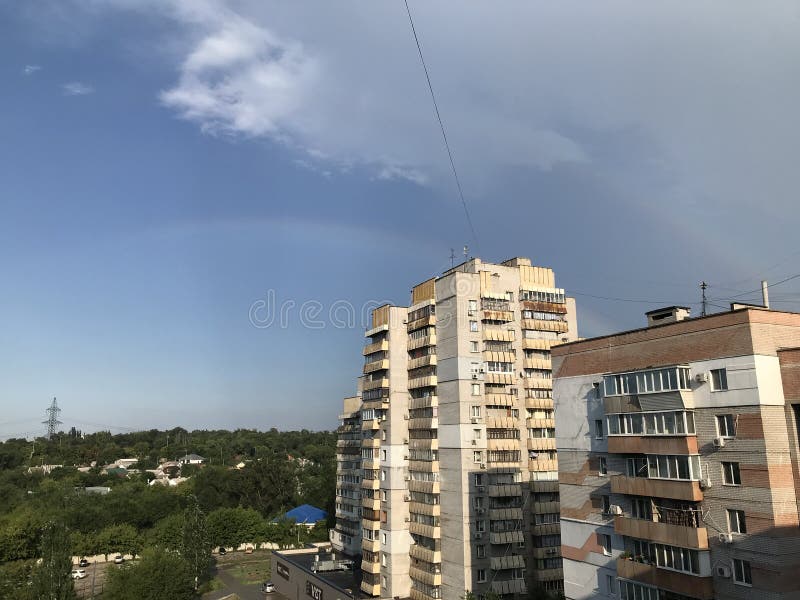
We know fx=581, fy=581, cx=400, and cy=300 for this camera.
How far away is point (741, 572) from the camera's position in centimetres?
2223

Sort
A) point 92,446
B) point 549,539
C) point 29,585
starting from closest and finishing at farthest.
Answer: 1. point 549,539
2. point 29,585
3. point 92,446

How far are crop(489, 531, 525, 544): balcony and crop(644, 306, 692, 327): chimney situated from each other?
22095mm

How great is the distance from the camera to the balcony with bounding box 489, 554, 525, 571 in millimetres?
42938

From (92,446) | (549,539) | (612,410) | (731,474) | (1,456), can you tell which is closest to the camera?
(731,474)

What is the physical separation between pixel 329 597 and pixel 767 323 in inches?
1733

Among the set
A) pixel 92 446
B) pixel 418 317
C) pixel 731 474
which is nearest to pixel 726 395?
pixel 731 474

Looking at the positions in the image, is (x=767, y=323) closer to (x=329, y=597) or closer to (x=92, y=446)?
(x=329, y=597)

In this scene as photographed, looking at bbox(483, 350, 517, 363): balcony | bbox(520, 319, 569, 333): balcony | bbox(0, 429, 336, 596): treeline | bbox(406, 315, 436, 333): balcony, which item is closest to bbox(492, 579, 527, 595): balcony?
bbox(483, 350, 517, 363): balcony

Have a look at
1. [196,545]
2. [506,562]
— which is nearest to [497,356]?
[506,562]

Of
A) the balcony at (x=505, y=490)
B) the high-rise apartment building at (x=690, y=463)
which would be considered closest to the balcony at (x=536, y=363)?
the balcony at (x=505, y=490)

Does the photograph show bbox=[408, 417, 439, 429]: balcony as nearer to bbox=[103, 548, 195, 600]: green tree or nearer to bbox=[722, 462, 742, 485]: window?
bbox=[103, 548, 195, 600]: green tree

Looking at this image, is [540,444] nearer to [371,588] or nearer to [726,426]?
[371,588]

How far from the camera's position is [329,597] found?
52.2 meters

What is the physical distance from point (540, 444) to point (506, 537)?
7885mm
